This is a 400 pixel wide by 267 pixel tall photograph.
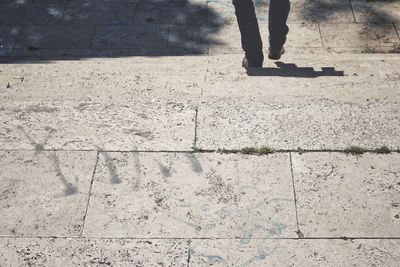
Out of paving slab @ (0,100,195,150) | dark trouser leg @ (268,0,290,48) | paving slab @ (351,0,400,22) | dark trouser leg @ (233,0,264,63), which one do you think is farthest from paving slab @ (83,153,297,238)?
paving slab @ (351,0,400,22)

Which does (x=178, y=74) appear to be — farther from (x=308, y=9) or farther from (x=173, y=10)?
(x=308, y=9)

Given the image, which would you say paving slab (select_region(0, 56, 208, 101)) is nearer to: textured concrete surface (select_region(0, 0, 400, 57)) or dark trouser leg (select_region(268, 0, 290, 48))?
dark trouser leg (select_region(268, 0, 290, 48))

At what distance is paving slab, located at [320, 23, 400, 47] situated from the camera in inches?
262

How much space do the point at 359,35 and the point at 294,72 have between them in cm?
174

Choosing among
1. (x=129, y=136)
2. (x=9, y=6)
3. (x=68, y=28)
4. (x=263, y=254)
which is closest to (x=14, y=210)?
(x=129, y=136)

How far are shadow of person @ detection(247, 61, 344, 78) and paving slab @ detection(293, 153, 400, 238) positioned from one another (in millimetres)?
1479

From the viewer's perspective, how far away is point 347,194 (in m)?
3.81

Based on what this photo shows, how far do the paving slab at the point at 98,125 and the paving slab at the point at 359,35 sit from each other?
2.91m

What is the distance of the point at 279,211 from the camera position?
3.72 meters

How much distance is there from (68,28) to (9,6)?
108 cm

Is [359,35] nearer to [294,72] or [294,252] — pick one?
[294,72]

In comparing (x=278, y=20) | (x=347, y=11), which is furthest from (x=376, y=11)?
(x=278, y=20)

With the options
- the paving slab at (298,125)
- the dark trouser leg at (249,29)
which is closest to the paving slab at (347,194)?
the paving slab at (298,125)

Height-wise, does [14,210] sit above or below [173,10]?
above
